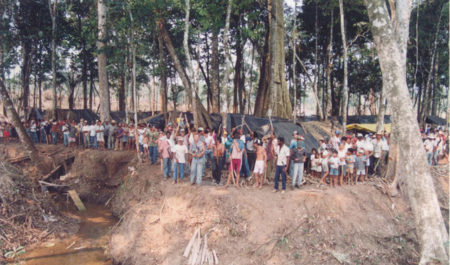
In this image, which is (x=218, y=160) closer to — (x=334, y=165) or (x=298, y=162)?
(x=298, y=162)

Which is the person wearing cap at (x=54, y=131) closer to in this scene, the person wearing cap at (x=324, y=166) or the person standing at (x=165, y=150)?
the person standing at (x=165, y=150)

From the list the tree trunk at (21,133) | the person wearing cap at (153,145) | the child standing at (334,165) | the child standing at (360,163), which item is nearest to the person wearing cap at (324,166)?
the child standing at (334,165)

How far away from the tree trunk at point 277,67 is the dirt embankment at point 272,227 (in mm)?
6555

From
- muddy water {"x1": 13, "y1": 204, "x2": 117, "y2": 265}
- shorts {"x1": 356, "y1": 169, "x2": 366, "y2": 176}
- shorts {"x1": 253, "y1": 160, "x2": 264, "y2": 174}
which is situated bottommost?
muddy water {"x1": 13, "y1": 204, "x2": 117, "y2": 265}

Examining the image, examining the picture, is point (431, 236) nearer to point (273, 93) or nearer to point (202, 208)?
point (202, 208)

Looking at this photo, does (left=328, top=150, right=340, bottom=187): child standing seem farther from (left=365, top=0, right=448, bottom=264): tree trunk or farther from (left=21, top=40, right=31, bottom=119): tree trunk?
(left=21, top=40, right=31, bottom=119): tree trunk

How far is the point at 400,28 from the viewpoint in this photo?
7.48 meters

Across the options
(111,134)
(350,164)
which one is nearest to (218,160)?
(350,164)

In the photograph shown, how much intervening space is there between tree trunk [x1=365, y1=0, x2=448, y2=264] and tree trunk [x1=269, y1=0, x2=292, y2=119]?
8716 millimetres

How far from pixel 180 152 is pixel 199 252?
3.12m

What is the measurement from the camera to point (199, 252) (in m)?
7.06

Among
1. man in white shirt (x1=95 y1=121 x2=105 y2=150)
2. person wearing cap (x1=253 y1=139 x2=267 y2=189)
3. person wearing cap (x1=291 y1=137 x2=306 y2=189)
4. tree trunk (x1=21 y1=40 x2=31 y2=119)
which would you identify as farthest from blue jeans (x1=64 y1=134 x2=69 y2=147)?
person wearing cap (x1=291 y1=137 x2=306 y2=189)

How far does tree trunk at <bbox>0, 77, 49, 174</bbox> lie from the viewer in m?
11.3

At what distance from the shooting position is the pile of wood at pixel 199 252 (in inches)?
272
